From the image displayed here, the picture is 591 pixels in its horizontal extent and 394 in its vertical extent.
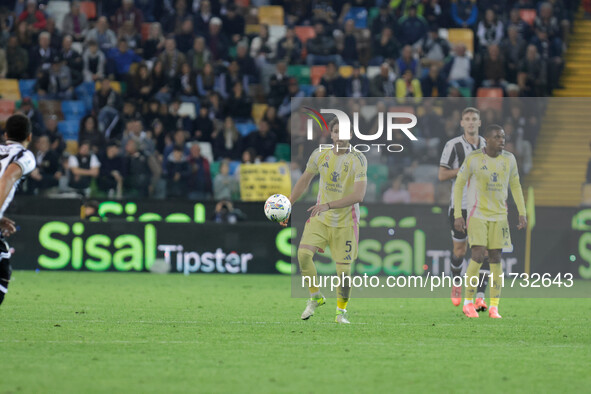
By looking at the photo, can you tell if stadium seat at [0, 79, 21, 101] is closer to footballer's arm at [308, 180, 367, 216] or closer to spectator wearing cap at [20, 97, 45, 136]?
spectator wearing cap at [20, 97, 45, 136]

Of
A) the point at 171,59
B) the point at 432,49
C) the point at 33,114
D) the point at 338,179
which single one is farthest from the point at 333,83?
the point at 338,179

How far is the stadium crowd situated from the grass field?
217 inches

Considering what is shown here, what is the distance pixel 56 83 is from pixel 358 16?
745 centimetres

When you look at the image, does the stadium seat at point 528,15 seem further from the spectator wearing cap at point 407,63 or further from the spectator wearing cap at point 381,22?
the spectator wearing cap at point 407,63

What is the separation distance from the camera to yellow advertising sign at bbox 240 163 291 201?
1923 cm

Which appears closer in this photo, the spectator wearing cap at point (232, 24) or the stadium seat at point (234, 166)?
the stadium seat at point (234, 166)

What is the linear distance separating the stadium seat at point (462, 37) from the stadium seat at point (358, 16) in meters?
2.08

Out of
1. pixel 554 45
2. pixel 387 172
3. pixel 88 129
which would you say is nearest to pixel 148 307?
pixel 387 172

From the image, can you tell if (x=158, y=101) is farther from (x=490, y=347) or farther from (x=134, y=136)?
(x=490, y=347)

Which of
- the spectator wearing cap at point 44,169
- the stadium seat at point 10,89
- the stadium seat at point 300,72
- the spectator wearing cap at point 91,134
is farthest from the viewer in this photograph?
the stadium seat at point 300,72

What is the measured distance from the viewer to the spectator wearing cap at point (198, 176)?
19.8 meters

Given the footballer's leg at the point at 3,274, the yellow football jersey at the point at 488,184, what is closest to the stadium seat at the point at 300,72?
the yellow football jersey at the point at 488,184

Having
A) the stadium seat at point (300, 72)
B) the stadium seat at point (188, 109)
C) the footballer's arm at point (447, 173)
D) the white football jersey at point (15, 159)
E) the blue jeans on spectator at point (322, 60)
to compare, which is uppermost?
the white football jersey at point (15, 159)

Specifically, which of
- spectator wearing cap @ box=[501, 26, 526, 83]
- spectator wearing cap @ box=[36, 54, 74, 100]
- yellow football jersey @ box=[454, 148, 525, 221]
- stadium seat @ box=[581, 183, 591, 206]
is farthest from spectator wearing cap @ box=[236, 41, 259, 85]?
yellow football jersey @ box=[454, 148, 525, 221]
